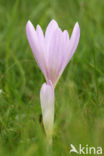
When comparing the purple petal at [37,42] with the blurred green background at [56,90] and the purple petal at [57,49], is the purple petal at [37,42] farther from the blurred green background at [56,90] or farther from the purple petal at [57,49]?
the blurred green background at [56,90]

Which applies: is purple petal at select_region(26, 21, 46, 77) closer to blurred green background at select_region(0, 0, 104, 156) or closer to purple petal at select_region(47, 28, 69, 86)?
purple petal at select_region(47, 28, 69, 86)

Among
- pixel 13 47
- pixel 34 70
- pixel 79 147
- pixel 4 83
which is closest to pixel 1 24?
pixel 13 47

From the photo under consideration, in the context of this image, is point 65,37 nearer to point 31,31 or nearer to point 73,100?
point 31,31

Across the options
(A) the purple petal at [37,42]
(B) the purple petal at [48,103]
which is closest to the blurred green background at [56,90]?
(B) the purple petal at [48,103]

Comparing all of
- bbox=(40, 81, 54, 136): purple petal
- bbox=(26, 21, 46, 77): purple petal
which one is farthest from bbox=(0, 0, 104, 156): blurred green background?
bbox=(26, 21, 46, 77): purple petal

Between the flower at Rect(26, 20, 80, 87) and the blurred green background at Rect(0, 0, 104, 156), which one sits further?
Result: the flower at Rect(26, 20, 80, 87)

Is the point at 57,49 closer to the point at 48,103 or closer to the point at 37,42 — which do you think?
the point at 37,42

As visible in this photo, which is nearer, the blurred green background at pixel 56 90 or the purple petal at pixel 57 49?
the blurred green background at pixel 56 90
